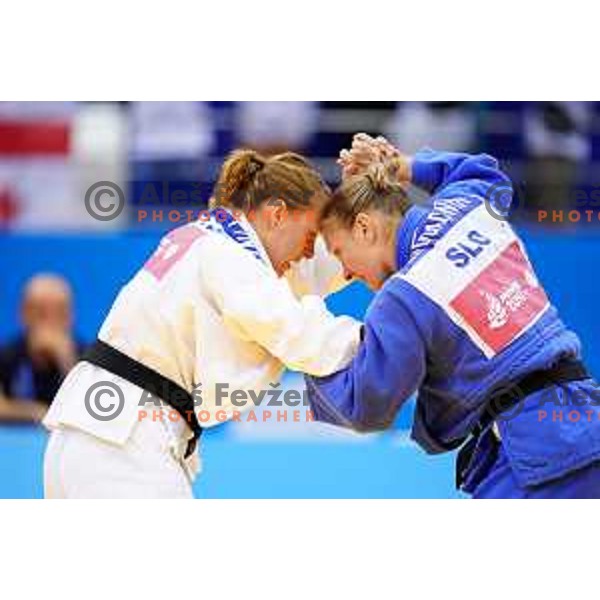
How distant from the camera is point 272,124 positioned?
19.2ft

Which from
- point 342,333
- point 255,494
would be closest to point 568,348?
point 342,333

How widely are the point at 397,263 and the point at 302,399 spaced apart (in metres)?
1.44

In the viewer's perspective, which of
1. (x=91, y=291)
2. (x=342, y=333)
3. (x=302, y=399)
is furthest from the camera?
(x=91, y=291)

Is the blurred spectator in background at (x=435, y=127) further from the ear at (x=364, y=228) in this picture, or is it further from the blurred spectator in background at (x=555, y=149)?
the ear at (x=364, y=228)

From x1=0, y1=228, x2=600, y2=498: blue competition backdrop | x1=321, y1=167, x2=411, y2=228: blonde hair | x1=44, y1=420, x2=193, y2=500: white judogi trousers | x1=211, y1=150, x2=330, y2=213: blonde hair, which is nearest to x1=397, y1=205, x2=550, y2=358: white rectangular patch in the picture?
x1=321, y1=167, x2=411, y2=228: blonde hair

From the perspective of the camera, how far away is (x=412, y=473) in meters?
4.86

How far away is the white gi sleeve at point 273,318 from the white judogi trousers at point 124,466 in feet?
1.14

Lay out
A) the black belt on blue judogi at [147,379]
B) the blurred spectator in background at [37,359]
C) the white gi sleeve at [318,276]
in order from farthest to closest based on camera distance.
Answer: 1. the blurred spectator in background at [37,359]
2. the white gi sleeve at [318,276]
3. the black belt on blue judogi at [147,379]

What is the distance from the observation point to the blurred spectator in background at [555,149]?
19.1 feet

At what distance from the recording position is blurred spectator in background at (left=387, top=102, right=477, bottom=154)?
576 centimetres

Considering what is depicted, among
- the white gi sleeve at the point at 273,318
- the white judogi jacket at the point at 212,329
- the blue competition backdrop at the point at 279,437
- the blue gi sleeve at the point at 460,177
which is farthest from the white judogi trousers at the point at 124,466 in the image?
the blue competition backdrop at the point at 279,437

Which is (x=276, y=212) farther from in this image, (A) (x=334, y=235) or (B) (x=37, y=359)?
(B) (x=37, y=359)

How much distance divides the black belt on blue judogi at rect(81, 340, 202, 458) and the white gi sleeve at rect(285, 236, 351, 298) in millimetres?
533

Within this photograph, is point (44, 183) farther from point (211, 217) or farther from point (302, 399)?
point (211, 217)
